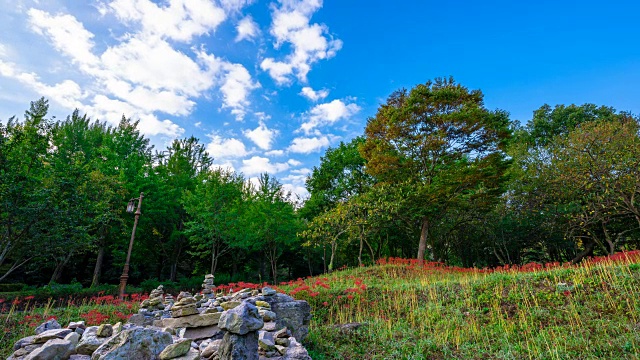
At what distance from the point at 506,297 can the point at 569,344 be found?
232 cm

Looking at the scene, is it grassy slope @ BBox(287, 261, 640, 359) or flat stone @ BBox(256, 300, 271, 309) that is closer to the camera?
grassy slope @ BBox(287, 261, 640, 359)

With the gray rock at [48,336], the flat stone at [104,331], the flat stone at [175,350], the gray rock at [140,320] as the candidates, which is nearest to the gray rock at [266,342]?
the flat stone at [175,350]

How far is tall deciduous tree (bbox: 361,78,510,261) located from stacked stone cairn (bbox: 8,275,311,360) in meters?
11.0

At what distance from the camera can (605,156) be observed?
1162 cm

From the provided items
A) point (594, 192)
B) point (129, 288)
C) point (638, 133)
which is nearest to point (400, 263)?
point (594, 192)

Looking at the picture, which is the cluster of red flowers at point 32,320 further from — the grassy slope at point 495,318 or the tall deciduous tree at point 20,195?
the grassy slope at point 495,318

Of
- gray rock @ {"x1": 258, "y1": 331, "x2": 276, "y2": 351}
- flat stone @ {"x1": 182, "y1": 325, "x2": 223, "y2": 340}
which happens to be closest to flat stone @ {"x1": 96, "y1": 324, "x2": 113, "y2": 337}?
flat stone @ {"x1": 182, "y1": 325, "x2": 223, "y2": 340}

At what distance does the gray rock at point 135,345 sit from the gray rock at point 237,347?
2.27 ft

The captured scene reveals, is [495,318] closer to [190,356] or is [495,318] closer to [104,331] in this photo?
[190,356]

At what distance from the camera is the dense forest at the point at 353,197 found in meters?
10.1

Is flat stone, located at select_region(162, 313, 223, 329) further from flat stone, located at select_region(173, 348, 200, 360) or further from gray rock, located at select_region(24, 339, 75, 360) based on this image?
gray rock, located at select_region(24, 339, 75, 360)

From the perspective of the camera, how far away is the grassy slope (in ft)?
15.9

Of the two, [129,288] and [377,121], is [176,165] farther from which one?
[377,121]

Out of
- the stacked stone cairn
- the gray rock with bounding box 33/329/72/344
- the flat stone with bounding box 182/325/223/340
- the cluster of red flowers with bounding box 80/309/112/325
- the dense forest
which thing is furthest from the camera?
the dense forest
